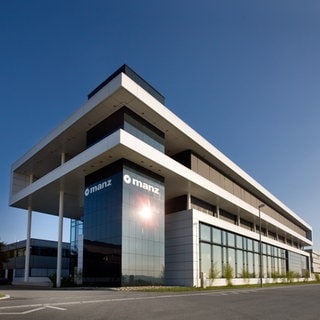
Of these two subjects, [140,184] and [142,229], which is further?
[140,184]

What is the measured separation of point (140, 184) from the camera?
34.2 metres

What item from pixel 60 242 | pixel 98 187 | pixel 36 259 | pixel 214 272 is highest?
pixel 98 187

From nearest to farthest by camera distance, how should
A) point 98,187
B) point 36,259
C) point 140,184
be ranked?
point 140,184 < point 98,187 < point 36,259

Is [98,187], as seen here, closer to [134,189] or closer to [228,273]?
[134,189]

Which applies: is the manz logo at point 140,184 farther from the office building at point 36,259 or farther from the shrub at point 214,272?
the office building at point 36,259


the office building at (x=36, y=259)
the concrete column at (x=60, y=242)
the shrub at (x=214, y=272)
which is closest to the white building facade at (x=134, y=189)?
the concrete column at (x=60, y=242)

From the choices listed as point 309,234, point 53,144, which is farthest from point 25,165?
point 309,234

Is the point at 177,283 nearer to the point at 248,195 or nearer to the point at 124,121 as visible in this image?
the point at 124,121

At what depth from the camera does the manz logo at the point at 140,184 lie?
32.7 metres

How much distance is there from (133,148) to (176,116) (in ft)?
25.6

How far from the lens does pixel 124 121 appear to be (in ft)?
107

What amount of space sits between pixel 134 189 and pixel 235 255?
71.0 feet

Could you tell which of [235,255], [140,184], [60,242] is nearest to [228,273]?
[235,255]

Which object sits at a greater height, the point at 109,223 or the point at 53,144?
the point at 53,144
